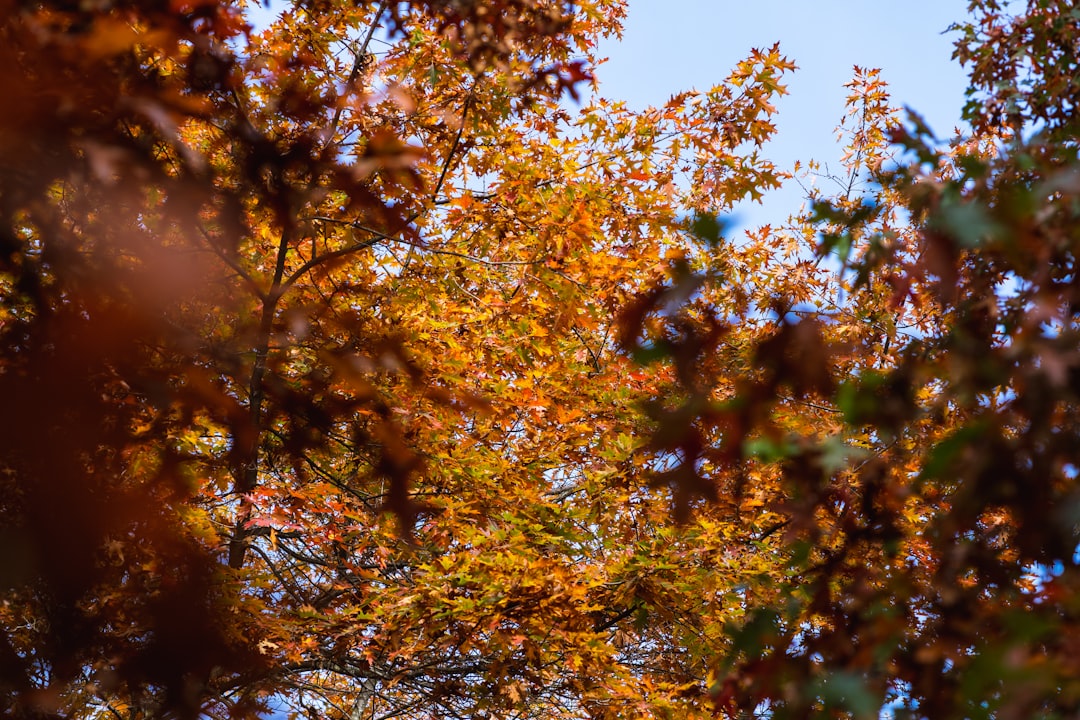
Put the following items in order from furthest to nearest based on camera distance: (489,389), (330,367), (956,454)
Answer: (489,389)
(330,367)
(956,454)

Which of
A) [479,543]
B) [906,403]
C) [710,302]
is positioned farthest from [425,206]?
[906,403]

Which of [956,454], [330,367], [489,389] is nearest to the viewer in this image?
[956,454]

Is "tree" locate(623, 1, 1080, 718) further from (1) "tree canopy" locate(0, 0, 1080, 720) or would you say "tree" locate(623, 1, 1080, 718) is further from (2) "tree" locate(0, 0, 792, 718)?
(2) "tree" locate(0, 0, 792, 718)

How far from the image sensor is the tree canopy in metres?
1.80

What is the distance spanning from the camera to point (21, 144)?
7.52ft

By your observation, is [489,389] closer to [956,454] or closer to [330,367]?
[330,367]

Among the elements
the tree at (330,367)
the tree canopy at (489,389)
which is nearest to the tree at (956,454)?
the tree canopy at (489,389)

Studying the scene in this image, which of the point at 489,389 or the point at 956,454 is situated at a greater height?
the point at 489,389

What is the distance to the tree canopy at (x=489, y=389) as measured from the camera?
1.80 meters

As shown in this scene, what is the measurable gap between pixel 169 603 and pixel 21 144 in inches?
99.9

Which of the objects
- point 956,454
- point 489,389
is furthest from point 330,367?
point 956,454

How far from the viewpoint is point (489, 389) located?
17.5 feet

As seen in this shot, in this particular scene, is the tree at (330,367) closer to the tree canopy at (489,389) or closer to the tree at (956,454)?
the tree canopy at (489,389)

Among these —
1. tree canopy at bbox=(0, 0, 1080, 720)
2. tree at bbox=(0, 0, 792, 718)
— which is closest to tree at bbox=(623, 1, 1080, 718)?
tree canopy at bbox=(0, 0, 1080, 720)
